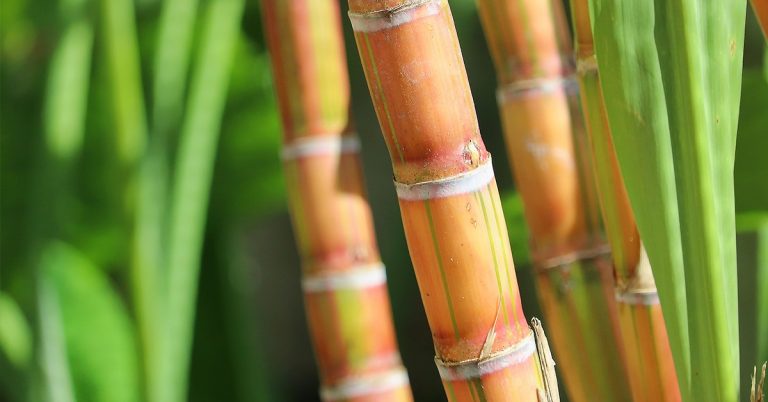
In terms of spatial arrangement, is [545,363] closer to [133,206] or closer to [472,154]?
[472,154]

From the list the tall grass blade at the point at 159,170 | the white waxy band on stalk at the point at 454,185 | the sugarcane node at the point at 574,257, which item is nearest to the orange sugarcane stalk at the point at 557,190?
the sugarcane node at the point at 574,257

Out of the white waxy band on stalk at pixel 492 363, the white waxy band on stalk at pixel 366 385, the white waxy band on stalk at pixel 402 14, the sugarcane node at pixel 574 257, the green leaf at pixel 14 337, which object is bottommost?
the white waxy band on stalk at pixel 366 385

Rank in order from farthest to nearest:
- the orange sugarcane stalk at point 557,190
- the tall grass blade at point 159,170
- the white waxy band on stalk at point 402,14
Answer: the tall grass blade at point 159,170 → the orange sugarcane stalk at point 557,190 → the white waxy band on stalk at point 402,14

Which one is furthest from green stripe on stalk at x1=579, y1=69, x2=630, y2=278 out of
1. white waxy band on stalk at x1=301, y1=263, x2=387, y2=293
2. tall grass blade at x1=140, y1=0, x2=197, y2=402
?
tall grass blade at x1=140, y1=0, x2=197, y2=402

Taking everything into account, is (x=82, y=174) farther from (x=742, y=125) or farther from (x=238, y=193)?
(x=742, y=125)

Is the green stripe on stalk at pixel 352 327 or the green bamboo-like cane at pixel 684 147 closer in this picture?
the green bamboo-like cane at pixel 684 147

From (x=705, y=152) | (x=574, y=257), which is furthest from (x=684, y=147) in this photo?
(x=574, y=257)

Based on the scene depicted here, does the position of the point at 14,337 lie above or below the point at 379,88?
below

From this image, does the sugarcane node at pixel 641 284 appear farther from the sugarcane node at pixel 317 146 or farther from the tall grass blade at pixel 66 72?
the tall grass blade at pixel 66 72
